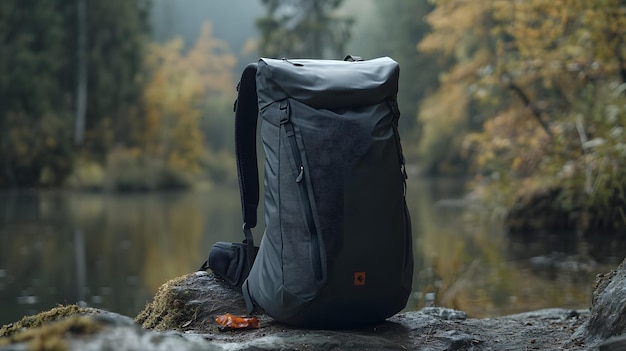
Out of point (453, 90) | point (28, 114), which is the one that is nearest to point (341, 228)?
point (453, 90)

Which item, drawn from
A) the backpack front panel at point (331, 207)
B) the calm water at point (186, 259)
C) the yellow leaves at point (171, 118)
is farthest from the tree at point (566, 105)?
the yellow leaves at point (171, 118)

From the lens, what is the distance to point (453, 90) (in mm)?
16047

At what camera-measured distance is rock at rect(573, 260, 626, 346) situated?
2.68m

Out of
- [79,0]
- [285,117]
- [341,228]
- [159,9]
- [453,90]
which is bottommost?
[341,228]

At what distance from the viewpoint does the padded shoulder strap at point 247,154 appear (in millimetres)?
3090

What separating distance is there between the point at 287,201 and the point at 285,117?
0.90 ft

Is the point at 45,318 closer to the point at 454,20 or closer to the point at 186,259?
the point at 186,259

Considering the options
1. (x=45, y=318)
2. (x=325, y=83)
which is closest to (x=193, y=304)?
(x=45, y=318)

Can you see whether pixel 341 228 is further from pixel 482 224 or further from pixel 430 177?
pixel 430 177

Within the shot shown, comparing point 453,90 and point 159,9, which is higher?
point 159,9

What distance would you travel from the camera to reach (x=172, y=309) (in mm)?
3053

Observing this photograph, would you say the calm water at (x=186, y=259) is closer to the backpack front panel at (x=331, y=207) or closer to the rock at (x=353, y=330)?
the rock at (x=353, y=330)

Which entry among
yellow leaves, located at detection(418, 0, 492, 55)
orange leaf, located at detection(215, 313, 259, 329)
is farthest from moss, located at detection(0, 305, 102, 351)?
yellow leaves, located at detection(418, 0, 492, 55)

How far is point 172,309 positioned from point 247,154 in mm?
645
